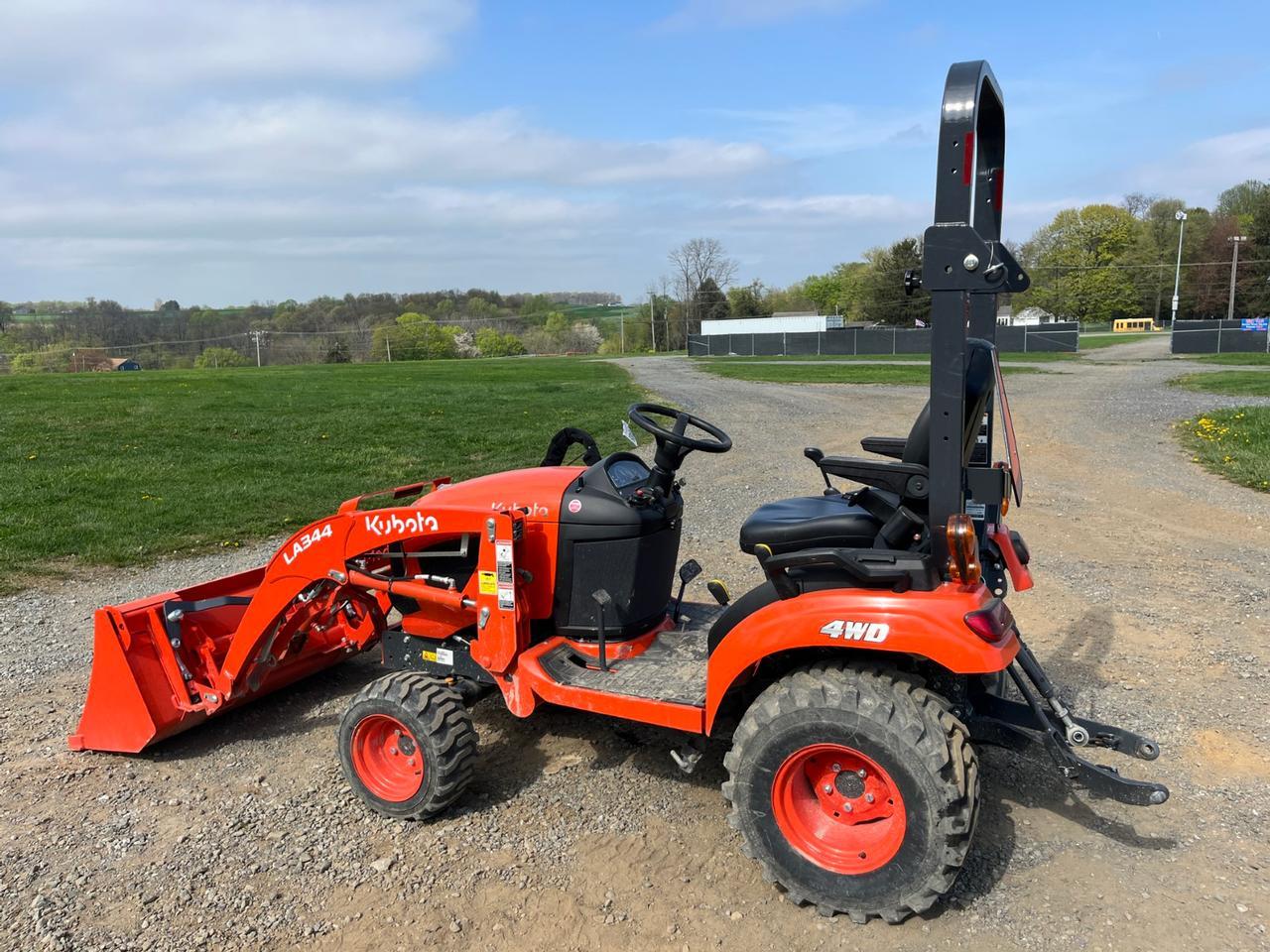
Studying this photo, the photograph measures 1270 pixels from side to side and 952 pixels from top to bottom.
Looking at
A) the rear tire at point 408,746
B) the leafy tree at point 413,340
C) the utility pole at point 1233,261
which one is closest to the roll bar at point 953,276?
the rear tire at point 408,746

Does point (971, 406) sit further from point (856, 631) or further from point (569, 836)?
point (569, 836)

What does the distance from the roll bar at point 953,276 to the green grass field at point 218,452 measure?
718 cm

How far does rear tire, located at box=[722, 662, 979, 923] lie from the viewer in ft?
8.82

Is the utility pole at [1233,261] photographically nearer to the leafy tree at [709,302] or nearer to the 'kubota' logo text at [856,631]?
the leafy tree at [709,302]

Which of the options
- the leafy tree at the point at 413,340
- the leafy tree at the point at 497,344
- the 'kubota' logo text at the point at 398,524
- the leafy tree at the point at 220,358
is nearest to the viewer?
the 'kubota' logo text at the point at 398,524

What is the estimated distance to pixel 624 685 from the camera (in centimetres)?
344

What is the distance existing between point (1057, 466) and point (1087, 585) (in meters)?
5.57

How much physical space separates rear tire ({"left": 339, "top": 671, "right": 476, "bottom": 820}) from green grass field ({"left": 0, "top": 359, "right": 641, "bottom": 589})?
4.92 m

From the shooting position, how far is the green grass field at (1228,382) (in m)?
→ 19.0

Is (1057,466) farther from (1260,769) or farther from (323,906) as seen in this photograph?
(323,906)

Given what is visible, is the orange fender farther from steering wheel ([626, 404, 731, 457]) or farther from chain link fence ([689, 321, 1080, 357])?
chain link fence ([689, 321, 1080, 357])

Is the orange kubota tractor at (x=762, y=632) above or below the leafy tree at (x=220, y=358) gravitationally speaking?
above

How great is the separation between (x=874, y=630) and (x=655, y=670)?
3.60 feet

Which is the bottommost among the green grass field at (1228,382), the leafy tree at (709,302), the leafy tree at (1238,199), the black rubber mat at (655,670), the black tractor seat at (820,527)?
the green grass field at (1228,382)
